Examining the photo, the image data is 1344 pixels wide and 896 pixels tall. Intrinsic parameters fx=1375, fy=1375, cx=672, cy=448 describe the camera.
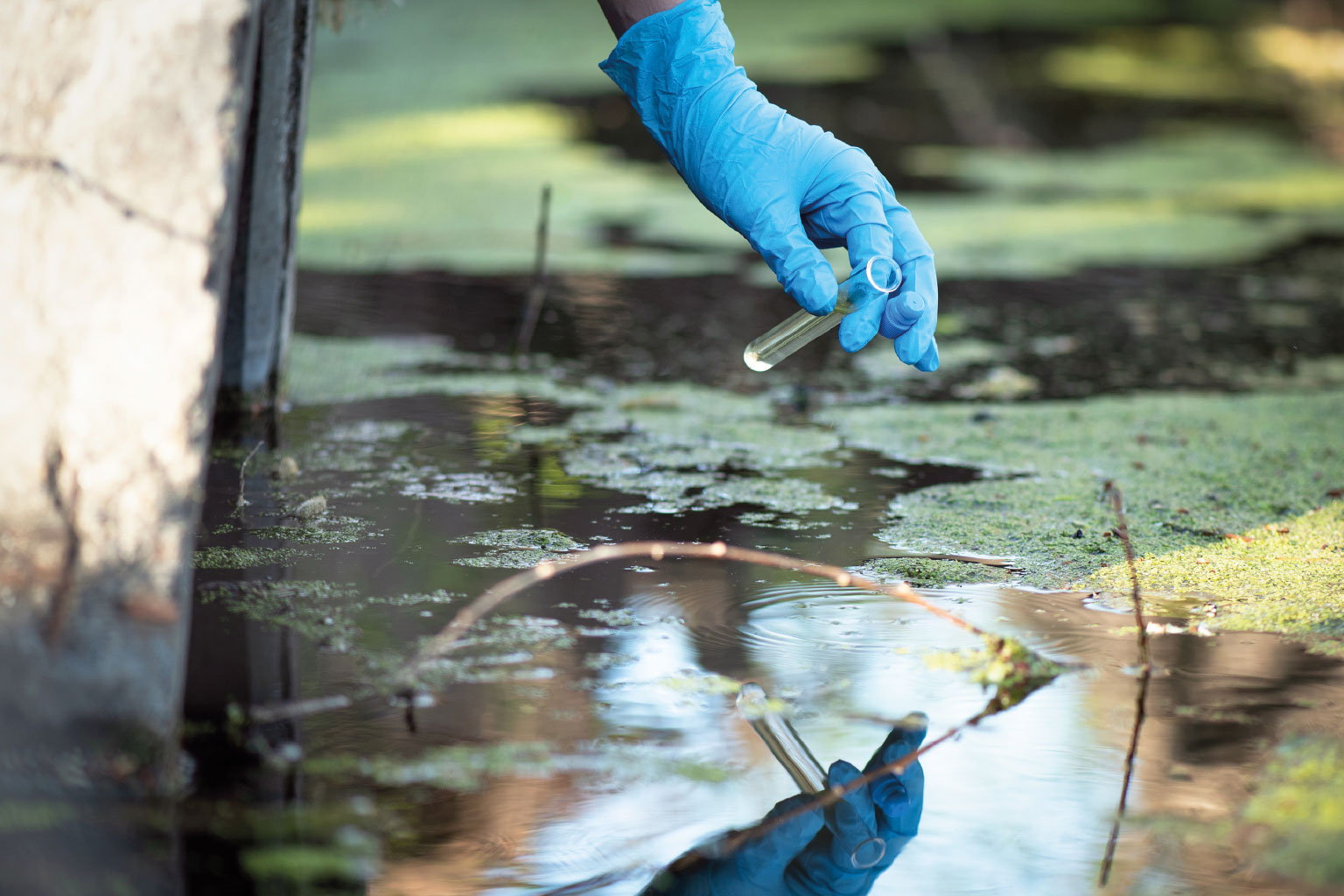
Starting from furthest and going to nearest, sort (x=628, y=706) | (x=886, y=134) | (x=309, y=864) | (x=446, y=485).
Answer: (x=886, y=134)
(x=446, y=485)
(x=628, y=706)
(x=309, y=864)

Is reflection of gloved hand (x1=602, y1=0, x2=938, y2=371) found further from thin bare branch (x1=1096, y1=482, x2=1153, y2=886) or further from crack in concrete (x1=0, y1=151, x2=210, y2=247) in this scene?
crack in concrete (x1=0, y1=151, x2=210, y2=247)

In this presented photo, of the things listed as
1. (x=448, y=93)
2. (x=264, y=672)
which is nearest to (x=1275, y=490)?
(x=264, y=672)

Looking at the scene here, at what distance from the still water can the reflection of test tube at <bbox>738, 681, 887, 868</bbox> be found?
0.04 ft

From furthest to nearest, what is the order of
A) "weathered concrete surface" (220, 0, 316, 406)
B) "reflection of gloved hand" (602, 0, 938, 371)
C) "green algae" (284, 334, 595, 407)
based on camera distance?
"green algae" (284, 334, 595, 407), "weathered concrete surface" (220, 0, 316, 406), "reflection of gloved hand" (602, 0, 938, 371)

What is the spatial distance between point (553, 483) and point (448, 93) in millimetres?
3900

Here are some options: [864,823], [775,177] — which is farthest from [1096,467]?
[864,823]

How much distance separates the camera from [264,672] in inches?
43.8

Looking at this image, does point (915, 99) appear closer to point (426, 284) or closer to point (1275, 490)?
point (426, 284)

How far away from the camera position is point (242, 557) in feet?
4.45

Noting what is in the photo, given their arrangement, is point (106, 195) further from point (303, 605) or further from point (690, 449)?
point (690, 449)

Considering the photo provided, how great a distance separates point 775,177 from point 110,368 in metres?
0.80

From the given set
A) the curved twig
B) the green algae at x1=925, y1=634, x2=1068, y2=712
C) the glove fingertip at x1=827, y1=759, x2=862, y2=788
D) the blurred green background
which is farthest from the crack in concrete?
the blurred green background

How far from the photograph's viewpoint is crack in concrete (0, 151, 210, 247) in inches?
37.3

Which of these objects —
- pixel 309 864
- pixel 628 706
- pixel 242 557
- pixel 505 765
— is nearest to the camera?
pixel 309 864
